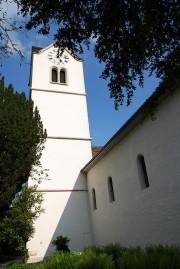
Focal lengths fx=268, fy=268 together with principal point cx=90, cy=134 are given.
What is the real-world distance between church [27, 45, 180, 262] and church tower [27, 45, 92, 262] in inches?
2.6

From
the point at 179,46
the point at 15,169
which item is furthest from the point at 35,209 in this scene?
the point at 179,46

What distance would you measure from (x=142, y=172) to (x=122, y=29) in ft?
28.2

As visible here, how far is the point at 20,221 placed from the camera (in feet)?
53.0

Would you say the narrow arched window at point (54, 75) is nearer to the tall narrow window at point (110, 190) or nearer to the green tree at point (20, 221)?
the green tree at point (20, 221)

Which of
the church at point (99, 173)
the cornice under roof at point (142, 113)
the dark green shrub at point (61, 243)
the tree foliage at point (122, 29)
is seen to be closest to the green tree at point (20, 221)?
the dark green shrub at point (61, 243)

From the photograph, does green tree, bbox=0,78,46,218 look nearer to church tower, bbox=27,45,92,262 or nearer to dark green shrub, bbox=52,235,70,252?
church tower, bbox=27,45,92,262

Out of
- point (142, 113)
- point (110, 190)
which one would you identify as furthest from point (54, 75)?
point (142, 113)

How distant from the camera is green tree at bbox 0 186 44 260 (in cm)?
1591

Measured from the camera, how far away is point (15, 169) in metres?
16.4

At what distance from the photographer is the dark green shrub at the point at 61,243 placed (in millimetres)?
17983

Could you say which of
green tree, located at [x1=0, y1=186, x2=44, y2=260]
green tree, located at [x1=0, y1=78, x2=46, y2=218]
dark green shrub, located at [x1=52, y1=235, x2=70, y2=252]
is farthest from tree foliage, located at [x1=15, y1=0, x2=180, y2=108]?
dark green shrub, located at [x1=52, y1=235, x2=70, y2=252]

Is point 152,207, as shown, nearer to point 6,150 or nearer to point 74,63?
point 6,150

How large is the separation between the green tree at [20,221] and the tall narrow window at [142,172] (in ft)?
25.6

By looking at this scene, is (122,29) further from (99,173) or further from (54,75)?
(54,75)
